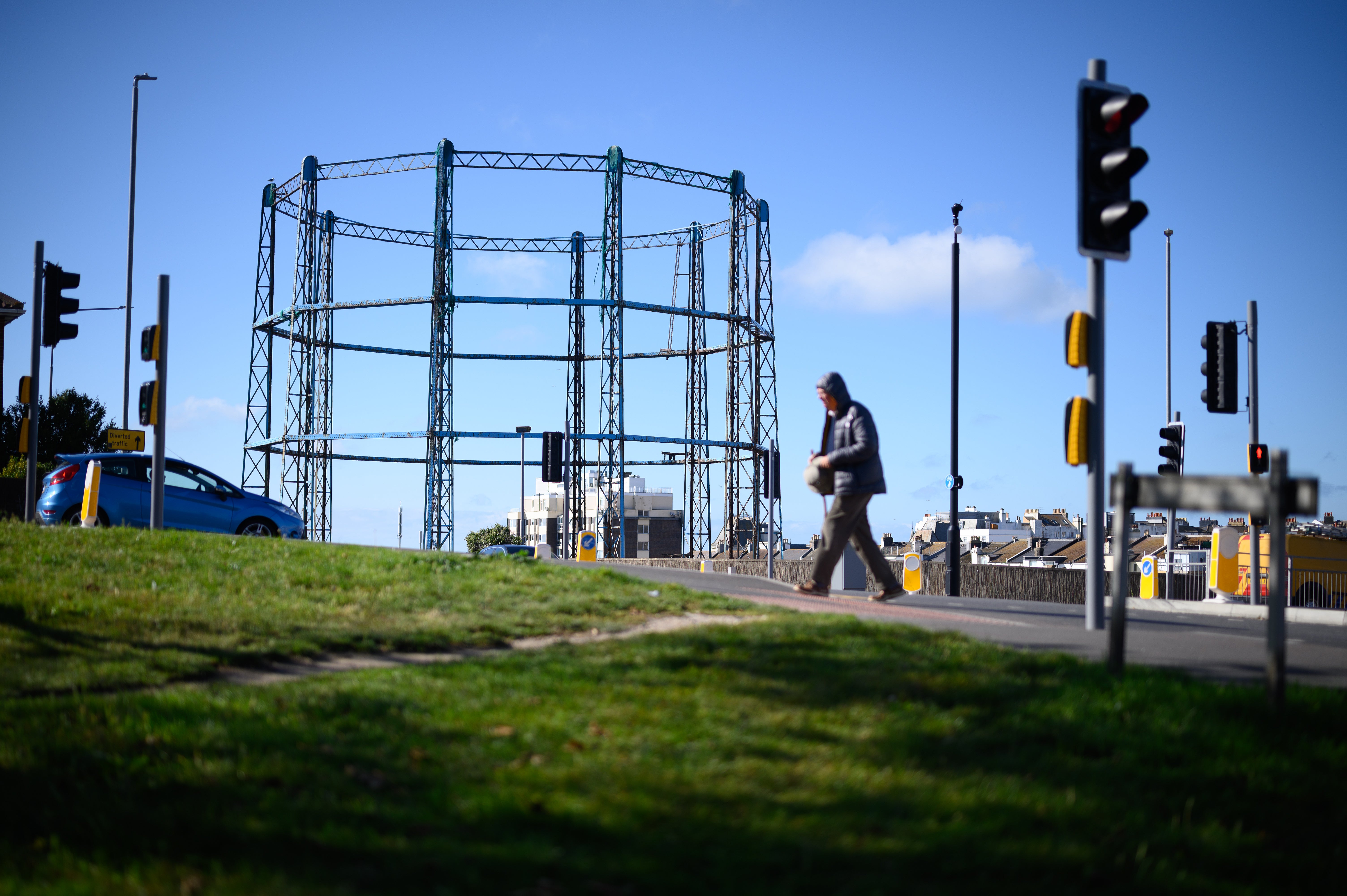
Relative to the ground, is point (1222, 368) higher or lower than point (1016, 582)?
higher

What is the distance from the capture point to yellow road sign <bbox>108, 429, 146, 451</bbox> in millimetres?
21422

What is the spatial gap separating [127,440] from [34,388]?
6486mm

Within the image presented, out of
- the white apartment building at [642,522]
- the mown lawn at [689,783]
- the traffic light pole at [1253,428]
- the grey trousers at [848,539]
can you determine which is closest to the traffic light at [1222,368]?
the traffic light pole at [1253,428]

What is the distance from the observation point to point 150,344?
526 inches

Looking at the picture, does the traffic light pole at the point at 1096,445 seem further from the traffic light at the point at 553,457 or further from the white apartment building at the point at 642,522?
the white apartment building at the point at 642,522

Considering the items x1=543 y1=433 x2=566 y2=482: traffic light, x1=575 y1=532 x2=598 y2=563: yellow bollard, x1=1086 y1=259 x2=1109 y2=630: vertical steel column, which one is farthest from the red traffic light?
x1=543 y1=433 x2=566 y2=482: traffic light

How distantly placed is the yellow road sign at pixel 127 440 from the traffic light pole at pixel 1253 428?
63.1 ft

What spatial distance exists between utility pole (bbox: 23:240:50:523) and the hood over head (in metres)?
11.3

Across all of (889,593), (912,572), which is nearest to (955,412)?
(912,572)

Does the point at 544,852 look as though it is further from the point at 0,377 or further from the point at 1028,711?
the point at 0,377

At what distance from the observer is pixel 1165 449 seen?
64.1 ft

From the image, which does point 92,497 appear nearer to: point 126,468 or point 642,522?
point 126,468

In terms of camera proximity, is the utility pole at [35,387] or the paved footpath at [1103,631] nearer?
the paved footpath at [1103,631]

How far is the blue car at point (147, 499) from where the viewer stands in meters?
17.2
